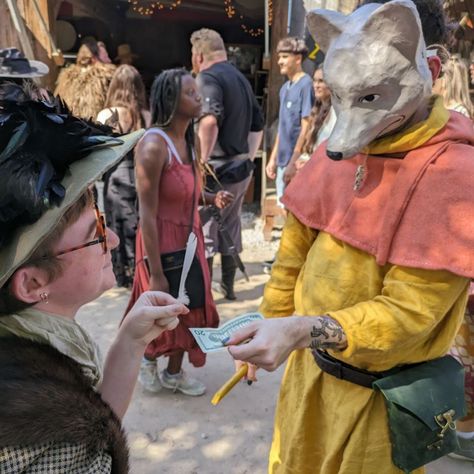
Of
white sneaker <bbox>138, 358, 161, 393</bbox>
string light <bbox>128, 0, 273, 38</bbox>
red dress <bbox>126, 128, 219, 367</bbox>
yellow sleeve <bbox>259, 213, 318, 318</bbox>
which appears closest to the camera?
yellow sleeve <bbox>259, 213, 318, 318</bbox>

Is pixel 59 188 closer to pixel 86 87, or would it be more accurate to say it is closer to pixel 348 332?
pixel 348 332

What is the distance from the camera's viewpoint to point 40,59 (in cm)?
579

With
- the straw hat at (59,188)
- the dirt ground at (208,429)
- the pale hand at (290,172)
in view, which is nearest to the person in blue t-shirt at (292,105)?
the pale hand at (290,172)

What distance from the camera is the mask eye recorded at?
127 centimetres

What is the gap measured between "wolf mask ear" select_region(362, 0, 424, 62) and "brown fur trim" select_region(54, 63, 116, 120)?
363 centimetres

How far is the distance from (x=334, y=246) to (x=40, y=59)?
546 centimetres

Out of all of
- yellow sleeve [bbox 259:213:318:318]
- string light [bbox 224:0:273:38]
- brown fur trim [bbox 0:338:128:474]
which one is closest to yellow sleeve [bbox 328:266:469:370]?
Answer: yellow sleeve [bbox 259:213:318:318]

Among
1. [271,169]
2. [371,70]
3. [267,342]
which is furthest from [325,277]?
[271,169]

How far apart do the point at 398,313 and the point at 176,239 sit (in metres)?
1.71

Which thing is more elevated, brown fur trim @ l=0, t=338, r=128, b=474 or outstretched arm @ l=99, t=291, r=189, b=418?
brown fur trim @ l=0, t=338, r=128, b=474

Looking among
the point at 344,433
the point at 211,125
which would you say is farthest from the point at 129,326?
the point at 211,125

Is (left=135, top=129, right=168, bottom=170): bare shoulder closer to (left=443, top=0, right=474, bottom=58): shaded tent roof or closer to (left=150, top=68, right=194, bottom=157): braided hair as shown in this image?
(left=150, top=68, right=194, bottom=157): braided hair

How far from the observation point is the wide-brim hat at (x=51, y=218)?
3.17 ft

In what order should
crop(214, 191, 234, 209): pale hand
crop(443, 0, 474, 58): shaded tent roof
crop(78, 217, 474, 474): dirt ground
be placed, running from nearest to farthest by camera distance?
1. crop(78, 217, 474, 474): dirt ground
2. crop(214, 191, 234, 209): pale hand
3. crop(443, 0, 474, 58): shaded tent roof
